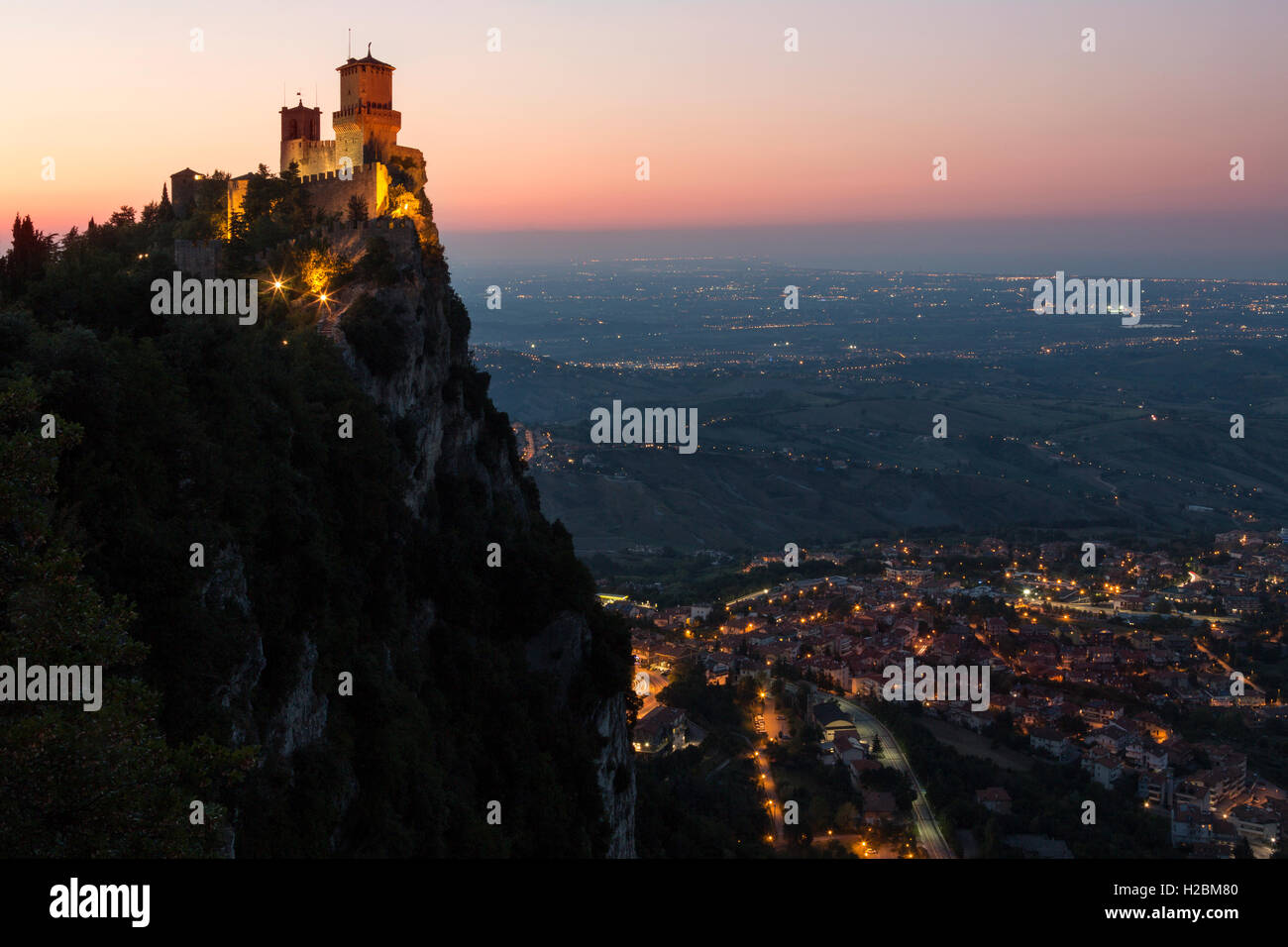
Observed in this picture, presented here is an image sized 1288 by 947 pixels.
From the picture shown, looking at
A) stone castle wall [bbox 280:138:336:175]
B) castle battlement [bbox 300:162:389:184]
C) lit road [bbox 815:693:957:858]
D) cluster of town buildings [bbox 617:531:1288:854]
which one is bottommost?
lit road [bbox 815:693:957:858]

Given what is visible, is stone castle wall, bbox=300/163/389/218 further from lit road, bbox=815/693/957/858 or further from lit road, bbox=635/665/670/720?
lit road, bbox=815/693/957/858

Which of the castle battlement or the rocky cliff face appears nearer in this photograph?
the rocky cliff face

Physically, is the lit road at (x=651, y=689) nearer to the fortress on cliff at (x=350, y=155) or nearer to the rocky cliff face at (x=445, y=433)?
the rocky cliff face at (x=445, y=433)

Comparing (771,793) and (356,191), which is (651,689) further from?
(356,191)

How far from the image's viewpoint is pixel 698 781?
3466cm

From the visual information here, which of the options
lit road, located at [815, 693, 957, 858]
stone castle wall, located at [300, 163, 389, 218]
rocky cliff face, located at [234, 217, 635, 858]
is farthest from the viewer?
lit road, located at [815, 693, 957, 858]

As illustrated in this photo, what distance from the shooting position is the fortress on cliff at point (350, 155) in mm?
31156

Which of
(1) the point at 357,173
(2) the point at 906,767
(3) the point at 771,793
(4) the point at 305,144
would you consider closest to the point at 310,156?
(4) the point at 305,144

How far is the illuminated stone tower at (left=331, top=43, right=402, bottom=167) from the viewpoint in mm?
32812

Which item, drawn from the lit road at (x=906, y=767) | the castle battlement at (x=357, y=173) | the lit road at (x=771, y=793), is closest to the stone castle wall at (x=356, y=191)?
the castle battlement at (x=357, y=173)

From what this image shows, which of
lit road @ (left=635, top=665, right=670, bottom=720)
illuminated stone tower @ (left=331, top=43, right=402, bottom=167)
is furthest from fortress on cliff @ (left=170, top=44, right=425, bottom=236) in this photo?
lit road @ (left=635, top=665, right=670, bottom=720)

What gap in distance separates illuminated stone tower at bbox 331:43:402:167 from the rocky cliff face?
3.27 metres
